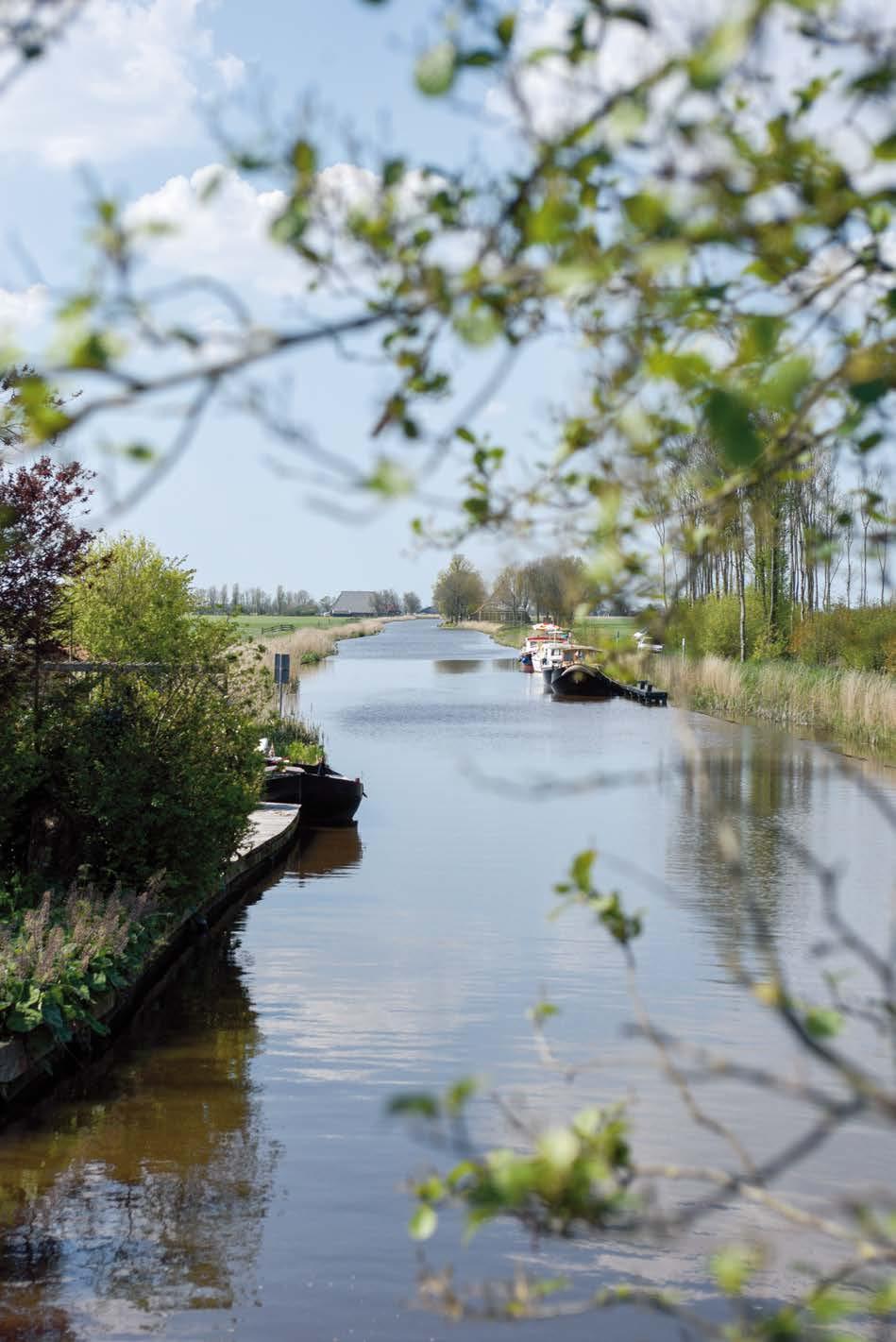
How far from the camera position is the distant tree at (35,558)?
11633 mm

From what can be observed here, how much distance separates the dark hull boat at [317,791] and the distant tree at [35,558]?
34.4 ft

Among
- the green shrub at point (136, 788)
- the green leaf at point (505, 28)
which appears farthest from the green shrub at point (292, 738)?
the green leaf at point (505, 28)

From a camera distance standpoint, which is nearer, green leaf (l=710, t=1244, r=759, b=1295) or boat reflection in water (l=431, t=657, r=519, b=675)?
green leaf (l=710, t=1244, r=759, b=1295)

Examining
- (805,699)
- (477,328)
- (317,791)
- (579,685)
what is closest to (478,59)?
(477,328)

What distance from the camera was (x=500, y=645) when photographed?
421ft

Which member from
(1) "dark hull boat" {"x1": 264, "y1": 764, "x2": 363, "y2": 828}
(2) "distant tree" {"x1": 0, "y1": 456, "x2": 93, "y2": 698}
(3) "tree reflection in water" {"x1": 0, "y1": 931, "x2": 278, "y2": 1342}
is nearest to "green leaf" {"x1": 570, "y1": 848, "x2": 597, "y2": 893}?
(3) "tree reflection in water" {"x1": 0, "y1": 931, "x2": 278, "y2": 1342}

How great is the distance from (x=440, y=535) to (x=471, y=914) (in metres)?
13.3

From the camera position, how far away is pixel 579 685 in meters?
58.2

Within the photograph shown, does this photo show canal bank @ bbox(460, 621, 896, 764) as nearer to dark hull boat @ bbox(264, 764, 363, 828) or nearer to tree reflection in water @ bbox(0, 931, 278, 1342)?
dark hull boat @ bbox(264, 764, 363, 828)

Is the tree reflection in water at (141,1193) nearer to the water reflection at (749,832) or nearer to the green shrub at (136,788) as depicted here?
the green shrub at (136,788)

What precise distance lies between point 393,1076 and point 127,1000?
7.67ft

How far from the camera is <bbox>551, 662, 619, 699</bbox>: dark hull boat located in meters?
57.8

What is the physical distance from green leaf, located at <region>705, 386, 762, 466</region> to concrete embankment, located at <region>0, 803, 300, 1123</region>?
25.6ft

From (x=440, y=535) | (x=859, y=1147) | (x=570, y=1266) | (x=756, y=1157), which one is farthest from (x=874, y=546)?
(x=859, y=1147)
